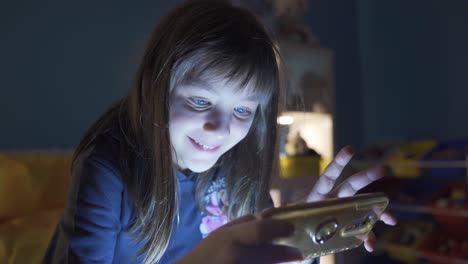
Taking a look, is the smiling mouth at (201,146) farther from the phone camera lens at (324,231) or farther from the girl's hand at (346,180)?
the phone camera lens at (324,231)

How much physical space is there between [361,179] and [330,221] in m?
0.14

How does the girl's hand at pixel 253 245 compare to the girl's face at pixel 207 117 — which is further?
the girl's face at pixel 207 117

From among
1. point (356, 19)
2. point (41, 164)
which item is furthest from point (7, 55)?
point (356, 19)

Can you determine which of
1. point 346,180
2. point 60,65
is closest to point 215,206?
point 346,180

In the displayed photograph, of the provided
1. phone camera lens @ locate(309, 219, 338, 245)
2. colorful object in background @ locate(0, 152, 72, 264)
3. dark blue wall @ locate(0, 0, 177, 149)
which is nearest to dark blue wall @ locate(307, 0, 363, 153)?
dark blue wall @ locate(0, 0, 177, 149)

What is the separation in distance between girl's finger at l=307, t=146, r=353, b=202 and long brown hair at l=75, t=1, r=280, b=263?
81mm

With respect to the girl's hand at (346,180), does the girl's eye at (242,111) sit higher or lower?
higher

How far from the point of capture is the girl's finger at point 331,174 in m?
0.42

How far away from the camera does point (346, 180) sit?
42 cm

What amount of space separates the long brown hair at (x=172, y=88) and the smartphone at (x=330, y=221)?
205 millimetres

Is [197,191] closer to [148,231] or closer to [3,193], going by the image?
[148,231]

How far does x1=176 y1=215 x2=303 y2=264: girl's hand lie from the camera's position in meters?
0.23

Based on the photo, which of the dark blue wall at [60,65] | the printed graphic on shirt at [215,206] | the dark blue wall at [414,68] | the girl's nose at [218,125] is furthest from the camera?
the dark blue wall at [414,68]

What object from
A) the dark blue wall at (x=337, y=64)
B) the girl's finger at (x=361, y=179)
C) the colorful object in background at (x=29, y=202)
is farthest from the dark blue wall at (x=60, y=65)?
the girl's finger at (x=361, y=179)
